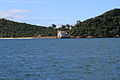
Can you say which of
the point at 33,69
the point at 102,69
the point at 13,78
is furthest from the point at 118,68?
the point at 13,78

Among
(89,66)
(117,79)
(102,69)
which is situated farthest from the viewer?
(89,66)

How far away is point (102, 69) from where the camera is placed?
151ft

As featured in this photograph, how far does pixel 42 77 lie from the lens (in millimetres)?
40375

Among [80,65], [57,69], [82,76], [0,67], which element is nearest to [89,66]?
[80,65]

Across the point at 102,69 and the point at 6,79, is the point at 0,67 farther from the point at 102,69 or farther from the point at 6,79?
the point at 102,69

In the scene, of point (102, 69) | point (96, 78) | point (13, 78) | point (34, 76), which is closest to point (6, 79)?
point (13, 78)

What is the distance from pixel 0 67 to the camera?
49.6 meters

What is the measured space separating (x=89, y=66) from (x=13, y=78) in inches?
517

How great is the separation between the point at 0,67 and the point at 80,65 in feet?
36.9

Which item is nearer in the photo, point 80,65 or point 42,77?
point 42,77

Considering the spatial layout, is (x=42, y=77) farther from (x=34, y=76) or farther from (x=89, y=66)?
(x=89, y=66)

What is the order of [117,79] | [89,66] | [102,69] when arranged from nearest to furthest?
1. [117,79]
2. [102,69]
3. [89,66]

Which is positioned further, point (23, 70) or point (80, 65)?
point (80, 65)

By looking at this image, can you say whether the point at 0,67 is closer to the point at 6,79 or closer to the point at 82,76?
the point at 6,79
